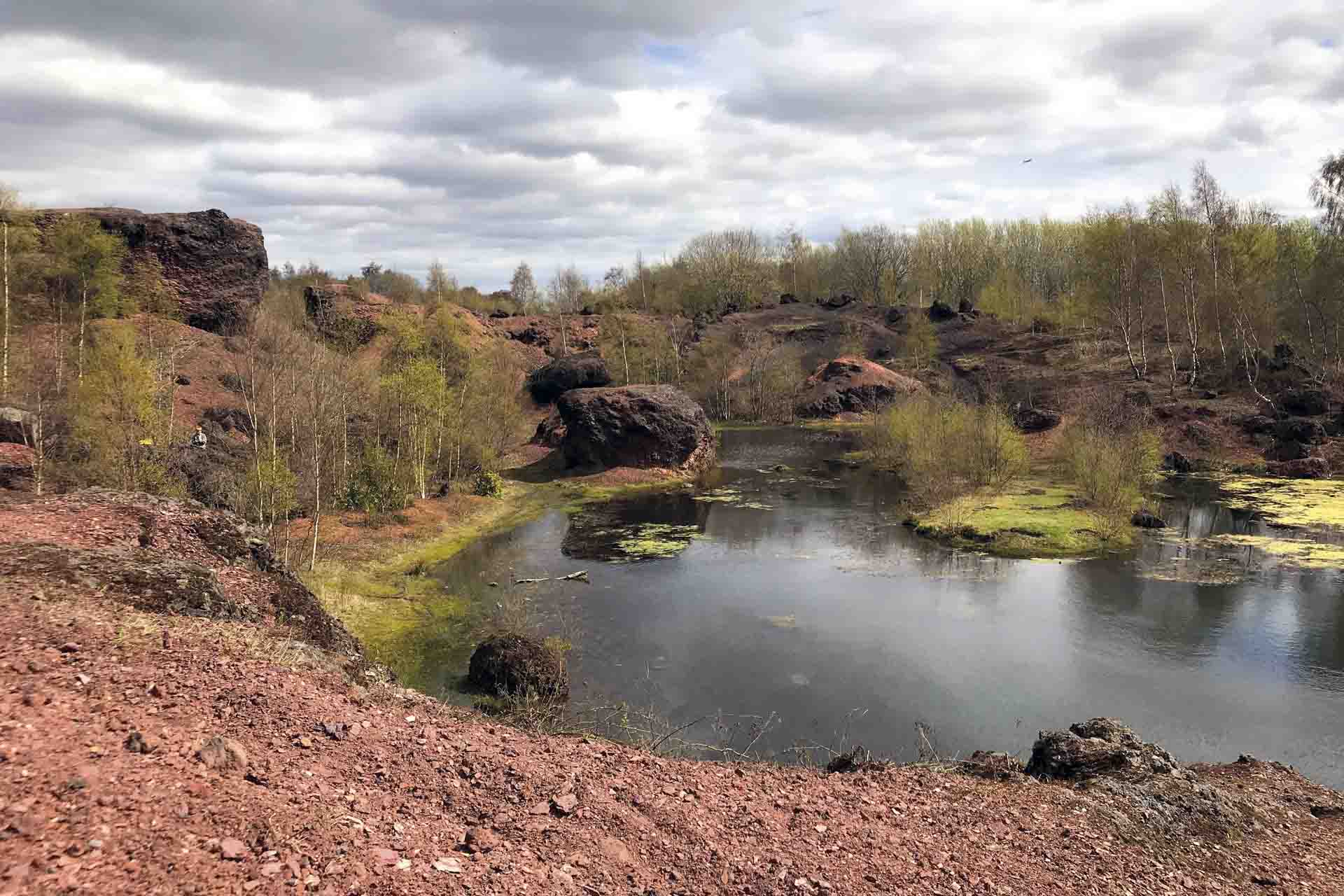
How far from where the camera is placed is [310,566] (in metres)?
21.9

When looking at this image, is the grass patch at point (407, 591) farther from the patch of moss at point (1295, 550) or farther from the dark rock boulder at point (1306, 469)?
the dark rock boulder at point (1306, 469)

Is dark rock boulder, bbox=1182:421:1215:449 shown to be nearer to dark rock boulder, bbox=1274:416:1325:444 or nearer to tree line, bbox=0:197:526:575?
dark rock boulder, bbox=1274:416:1325:444

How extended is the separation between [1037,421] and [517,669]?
135ft

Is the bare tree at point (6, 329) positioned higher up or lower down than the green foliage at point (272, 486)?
higher up

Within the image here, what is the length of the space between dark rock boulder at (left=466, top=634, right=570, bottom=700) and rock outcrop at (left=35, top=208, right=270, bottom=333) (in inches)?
1521

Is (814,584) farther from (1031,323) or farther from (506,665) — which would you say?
(1031,323)

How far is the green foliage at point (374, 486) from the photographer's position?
2972 centimetres

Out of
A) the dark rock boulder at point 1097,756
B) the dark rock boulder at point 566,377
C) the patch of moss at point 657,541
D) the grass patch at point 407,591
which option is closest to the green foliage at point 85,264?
the grass patch at point 407,591

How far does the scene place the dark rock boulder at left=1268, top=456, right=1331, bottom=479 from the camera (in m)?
36.6

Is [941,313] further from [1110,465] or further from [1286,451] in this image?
[1110,465]

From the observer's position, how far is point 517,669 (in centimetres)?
A: 1558

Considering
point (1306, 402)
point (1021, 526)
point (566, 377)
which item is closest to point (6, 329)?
point (566, 377)

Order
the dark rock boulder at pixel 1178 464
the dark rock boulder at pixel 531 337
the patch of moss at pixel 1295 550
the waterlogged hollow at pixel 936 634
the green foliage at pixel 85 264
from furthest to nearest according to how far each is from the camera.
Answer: the dark rock boulder at pixel 531 337
the dark rock boulder at pixel 1178 464
the green foliage at pixel 85 264
the patch of moss at pixel 1295 550
the waterlogged hollow at pixel 936 634

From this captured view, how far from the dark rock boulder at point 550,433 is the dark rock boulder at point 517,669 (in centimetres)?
3410
